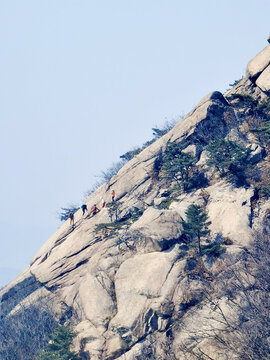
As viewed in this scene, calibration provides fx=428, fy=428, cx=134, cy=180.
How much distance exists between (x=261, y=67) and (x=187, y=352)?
30.8 meters

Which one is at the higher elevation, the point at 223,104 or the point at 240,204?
the point at 223,104

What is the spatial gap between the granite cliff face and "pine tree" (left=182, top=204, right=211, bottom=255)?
0.91m

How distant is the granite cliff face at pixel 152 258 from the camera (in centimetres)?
2862

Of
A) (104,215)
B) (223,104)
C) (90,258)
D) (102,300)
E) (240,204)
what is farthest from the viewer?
(223,104)

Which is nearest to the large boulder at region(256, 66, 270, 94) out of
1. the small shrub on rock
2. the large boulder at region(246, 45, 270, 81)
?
the large boulder at region(246, 45, 270, 81)

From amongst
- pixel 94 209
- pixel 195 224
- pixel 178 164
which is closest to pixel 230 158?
pixel 178 164

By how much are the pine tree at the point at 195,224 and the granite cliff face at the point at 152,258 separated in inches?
35.8

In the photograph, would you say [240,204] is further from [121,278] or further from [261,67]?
[261,67]

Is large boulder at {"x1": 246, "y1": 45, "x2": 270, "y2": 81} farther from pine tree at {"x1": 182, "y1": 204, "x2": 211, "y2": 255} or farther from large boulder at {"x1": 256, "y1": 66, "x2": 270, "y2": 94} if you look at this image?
pine tree at {"x1": 182, "y1": 204, "x2": 211, "y2": 255}

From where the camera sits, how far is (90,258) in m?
38.6

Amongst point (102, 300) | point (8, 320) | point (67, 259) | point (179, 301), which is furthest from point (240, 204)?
point (8, 320)

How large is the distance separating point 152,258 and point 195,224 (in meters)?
4.15

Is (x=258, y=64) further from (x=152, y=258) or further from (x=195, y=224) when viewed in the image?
(x=152, y=258)

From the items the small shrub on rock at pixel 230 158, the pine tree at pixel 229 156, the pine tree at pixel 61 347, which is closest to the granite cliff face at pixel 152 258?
the pine tree at pixel 61 347
